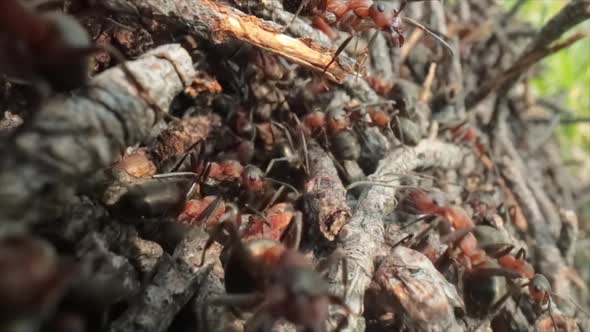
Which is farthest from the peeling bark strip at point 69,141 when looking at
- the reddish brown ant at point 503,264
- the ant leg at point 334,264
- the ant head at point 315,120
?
the reddish brown ant at point 503,264

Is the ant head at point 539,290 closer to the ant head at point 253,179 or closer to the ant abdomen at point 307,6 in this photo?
the ant head at point 253,179

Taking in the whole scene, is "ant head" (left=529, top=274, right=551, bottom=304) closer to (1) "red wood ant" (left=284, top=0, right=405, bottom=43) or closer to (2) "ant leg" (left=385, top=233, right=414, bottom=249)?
(2) "ant leg" (left=385, top=233, right=414, bottom=249)

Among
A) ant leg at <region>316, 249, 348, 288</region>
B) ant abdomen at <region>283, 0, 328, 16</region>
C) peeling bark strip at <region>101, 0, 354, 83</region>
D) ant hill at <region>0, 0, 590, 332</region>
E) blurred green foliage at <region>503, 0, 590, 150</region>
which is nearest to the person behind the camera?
ant hill at <region>0, 0, 590, 332</region>

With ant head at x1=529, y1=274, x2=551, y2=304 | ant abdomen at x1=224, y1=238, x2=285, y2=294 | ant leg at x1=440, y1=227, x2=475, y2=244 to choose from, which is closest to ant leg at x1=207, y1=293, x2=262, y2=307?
ant abdomen at x1=224, y1=238, x2=285, y2=294

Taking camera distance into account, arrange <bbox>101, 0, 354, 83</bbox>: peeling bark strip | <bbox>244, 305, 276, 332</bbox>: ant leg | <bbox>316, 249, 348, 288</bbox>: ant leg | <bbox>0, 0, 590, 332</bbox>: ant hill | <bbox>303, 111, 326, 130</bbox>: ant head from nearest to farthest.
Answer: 1. <bbox>0, 0, 590, 332</bbox>: ant hill
2. <bbox>244, 305, 276, 332</bbox>: ant leg
3. <bbox>316, 249, 348, 288</bbox>: ant leg
4. <bbox>101, 0, 354, 83</bbox>: peeling bark strip
5. <bbox>303, 111, 326, 130</bbox>: ant head

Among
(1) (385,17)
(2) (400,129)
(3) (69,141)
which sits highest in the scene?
(1) (385,17)

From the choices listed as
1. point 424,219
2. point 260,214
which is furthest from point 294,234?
point 424,219

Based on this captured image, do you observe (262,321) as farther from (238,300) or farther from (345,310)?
(345,310)
